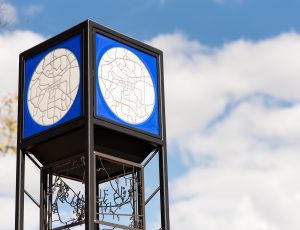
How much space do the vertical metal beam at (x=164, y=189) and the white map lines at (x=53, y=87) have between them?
1657 millimetres

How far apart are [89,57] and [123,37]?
33.7 inches

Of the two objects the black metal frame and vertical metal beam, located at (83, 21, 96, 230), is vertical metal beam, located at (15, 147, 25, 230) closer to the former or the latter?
the black metal frame

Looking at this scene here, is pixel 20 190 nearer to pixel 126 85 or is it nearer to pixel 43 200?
pixel 43 200

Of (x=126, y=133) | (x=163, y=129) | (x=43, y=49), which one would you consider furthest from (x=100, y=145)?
(x=43, y=49)

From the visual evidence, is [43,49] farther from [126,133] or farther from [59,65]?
[126,133]

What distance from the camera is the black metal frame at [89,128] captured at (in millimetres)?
9227

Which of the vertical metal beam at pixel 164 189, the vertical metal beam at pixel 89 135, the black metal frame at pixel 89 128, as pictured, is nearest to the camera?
the vertical metal beam at pixel 89 135

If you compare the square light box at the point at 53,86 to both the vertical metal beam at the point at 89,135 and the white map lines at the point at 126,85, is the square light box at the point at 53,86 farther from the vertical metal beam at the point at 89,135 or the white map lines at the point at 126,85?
the white map lines at the point at 126,85

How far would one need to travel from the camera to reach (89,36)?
9891mm

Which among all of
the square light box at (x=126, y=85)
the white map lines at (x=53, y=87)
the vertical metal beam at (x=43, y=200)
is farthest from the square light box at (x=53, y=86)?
the vertical metal beam at (x=43, y=200)

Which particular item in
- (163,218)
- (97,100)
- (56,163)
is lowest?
(163,218)

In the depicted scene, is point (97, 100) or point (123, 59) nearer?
point (97, 100)

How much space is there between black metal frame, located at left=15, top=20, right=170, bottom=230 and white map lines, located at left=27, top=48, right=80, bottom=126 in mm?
189

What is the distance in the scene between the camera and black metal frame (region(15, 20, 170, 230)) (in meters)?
9.23
